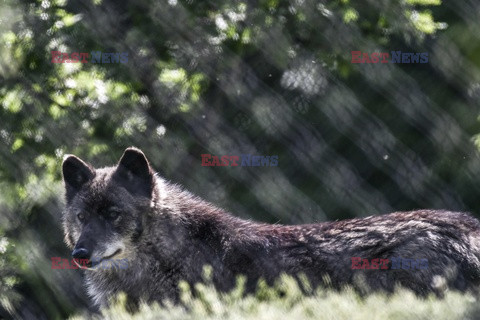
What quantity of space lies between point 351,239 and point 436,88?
249 cm

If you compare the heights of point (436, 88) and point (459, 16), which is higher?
point (459, 16)

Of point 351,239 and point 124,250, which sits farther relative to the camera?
point 124,250

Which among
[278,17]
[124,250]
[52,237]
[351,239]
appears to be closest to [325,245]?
[351,239]

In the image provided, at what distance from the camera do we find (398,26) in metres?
7.44

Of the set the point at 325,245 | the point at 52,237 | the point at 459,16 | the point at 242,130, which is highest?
the point at 459,16

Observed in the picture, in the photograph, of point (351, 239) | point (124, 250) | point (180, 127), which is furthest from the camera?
point (180, 127)

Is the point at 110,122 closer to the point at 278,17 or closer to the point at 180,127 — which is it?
the point at 180,127

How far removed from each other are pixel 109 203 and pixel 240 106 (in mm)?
1795

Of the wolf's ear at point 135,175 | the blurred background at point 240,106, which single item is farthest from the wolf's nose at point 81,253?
the blurred background at point 240,106

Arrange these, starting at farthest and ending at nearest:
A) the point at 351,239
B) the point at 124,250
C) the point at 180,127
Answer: the point at 180,127, the point at 124,250, the point at 351,239

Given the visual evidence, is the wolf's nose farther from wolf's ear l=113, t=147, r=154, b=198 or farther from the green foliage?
the green foliage

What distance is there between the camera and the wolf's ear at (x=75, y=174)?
20.4 ft

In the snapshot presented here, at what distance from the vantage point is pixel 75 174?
627 centimetres

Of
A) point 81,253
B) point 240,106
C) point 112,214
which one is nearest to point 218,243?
point 112,214
